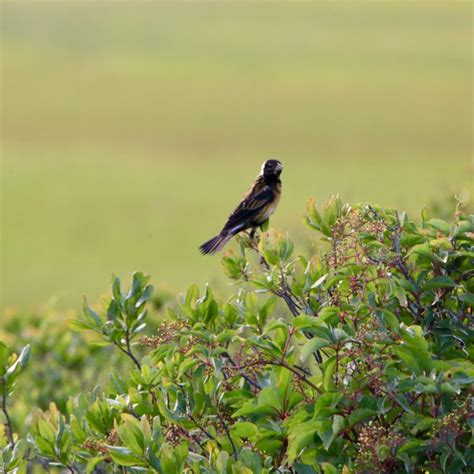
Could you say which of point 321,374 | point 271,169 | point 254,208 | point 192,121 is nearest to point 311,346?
point 321,374

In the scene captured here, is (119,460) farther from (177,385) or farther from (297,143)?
(297,143)

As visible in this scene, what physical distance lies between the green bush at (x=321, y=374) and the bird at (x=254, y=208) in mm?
3382

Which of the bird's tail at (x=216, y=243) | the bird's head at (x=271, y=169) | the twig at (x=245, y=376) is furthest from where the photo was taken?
the bird's head at (x=271, y=169)

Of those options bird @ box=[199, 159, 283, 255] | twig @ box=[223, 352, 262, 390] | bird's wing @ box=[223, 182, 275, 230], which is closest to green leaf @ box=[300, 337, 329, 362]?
twig @ box=[223, 352, 262, 390]

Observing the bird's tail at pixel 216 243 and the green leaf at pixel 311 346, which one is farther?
the bird's tail at pixel 216 243

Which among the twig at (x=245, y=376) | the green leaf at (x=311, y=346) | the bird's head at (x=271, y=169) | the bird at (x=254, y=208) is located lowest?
the twig at (x=245, y=376)

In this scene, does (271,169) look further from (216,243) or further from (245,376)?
(245,376)

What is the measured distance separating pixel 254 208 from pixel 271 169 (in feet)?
1.86

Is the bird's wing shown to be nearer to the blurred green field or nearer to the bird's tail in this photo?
the bird's tail

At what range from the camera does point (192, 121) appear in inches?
1719

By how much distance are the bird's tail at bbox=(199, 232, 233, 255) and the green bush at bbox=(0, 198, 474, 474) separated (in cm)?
333

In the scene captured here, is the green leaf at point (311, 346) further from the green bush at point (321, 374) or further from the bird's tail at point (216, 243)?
the bird's tail at point (216, 243)

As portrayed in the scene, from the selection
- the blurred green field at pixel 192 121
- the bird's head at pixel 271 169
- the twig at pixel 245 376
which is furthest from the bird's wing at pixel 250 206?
the blurred green field at pixel 192 121

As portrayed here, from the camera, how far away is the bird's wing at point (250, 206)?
25.7ft
